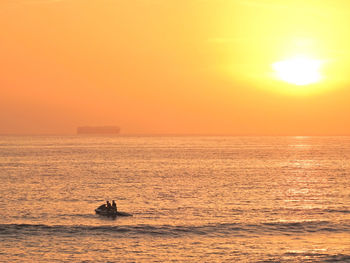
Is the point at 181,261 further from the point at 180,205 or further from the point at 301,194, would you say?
the point at 301,194

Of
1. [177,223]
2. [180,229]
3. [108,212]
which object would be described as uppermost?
[108,212]

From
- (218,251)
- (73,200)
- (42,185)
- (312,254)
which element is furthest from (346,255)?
(42,185)

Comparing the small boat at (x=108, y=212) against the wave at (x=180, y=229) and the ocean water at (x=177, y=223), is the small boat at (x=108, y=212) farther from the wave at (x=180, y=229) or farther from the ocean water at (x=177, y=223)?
the wave at (x=180, y=229)

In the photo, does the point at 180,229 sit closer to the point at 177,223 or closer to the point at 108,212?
the point at 177,223

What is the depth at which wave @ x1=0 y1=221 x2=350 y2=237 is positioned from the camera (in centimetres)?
4575

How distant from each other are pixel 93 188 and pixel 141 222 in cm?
3295

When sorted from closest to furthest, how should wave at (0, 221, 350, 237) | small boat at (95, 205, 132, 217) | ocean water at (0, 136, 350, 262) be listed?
ocean water at (0, 136, 350, 262) < wave at (0, 221, 350, 237) < small boat at (95, 205, 132, 217)

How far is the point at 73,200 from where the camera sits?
6675cm

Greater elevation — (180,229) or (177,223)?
(177,223)

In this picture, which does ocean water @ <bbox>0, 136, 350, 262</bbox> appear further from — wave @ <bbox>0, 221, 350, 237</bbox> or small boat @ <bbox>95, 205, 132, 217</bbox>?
small boat @ <bbox>95, 205, 132, 217</bbox>

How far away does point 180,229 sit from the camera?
47.4 meters

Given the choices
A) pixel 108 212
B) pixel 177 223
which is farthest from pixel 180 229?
pixel 108 212

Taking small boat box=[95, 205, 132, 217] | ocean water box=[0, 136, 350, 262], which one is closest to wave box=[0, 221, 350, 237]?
ocean water box=[0, 136, 350, 262]

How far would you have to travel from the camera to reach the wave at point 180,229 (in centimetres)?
4575
